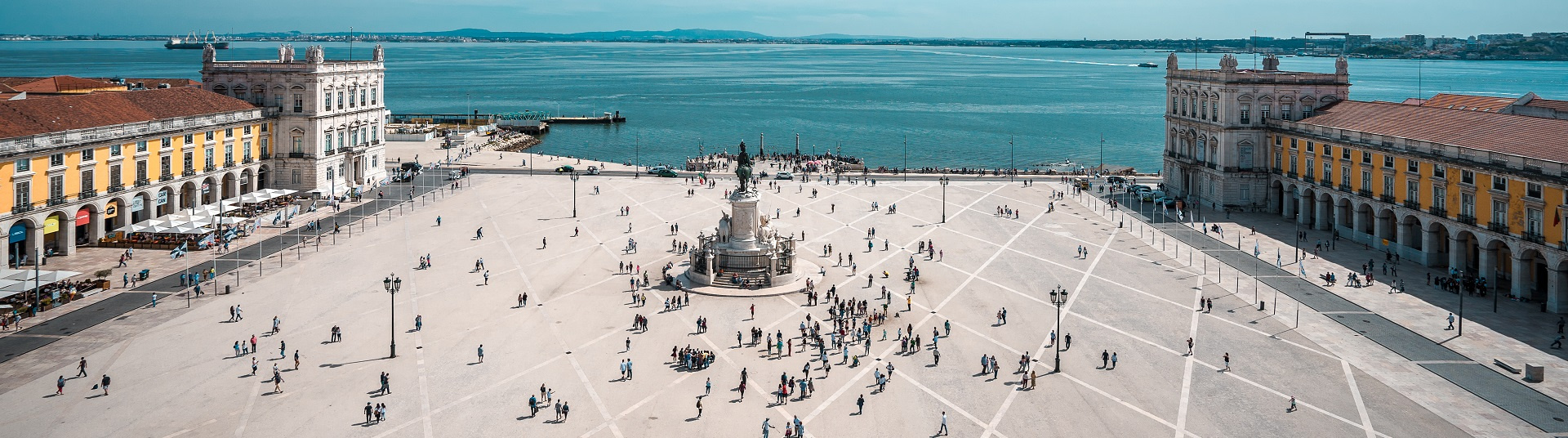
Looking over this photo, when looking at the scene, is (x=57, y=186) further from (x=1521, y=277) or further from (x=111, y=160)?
(x=1521, y=277)

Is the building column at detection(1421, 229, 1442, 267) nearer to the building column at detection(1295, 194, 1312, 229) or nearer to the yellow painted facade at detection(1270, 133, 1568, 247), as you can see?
the yellow painted facade at detection(1270, 133, 1568, 247)

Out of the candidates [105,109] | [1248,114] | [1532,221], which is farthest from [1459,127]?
[105,109]

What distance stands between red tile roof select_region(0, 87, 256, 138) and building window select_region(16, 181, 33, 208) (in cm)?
245

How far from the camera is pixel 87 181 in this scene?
59.5 metres

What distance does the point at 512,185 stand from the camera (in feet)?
300

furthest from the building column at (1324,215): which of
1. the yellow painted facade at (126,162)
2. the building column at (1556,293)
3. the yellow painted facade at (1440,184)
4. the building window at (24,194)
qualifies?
the building window at (24,194)

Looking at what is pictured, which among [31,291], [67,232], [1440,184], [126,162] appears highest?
[126,162]

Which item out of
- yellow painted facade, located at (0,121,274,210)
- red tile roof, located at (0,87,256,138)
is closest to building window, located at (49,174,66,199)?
yellow painted facade, located at (0,121,274,210)

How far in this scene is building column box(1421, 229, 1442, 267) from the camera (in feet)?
191

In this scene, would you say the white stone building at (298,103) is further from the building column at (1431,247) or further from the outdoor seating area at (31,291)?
the building column at (1431,247)

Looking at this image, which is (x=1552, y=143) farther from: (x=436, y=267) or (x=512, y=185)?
(x=512, y=185)

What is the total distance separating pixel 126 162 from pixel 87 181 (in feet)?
11.1

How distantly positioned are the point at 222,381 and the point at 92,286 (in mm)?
17455

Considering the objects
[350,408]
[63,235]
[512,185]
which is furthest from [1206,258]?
[63,235]
